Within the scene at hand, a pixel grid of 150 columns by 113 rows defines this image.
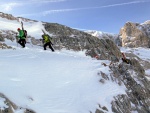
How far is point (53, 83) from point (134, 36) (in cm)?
15326

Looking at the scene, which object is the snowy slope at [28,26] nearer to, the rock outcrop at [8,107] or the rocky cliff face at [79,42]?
the rocky cliff face at [79,42]

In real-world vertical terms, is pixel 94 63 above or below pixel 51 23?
below

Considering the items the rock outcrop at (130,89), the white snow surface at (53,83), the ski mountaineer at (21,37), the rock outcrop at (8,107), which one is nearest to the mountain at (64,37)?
the ski mountaineer at (21,37)

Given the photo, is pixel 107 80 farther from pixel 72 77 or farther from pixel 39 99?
pixel 39 99

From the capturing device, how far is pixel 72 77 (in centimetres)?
2042

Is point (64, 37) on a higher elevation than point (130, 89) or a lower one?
higher

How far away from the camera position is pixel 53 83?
58.6ft

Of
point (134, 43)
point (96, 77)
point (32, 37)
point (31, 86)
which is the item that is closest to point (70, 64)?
point (96, 77)

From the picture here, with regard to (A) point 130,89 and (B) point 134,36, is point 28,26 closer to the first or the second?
(A) point 130,89

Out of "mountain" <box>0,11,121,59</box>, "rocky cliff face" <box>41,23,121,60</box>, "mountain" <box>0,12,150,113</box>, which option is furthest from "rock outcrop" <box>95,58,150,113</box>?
"mountain" <box>0,11,121,59</box>

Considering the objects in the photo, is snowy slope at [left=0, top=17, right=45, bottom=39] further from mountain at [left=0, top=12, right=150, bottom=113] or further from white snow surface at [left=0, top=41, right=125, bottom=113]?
white snow surface at [left=0, top=41, right=125, bottom=113]

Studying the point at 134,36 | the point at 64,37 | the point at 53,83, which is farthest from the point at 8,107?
the point at 134,36

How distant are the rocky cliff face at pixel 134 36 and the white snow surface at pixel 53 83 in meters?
141

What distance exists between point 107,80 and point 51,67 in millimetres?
4930
